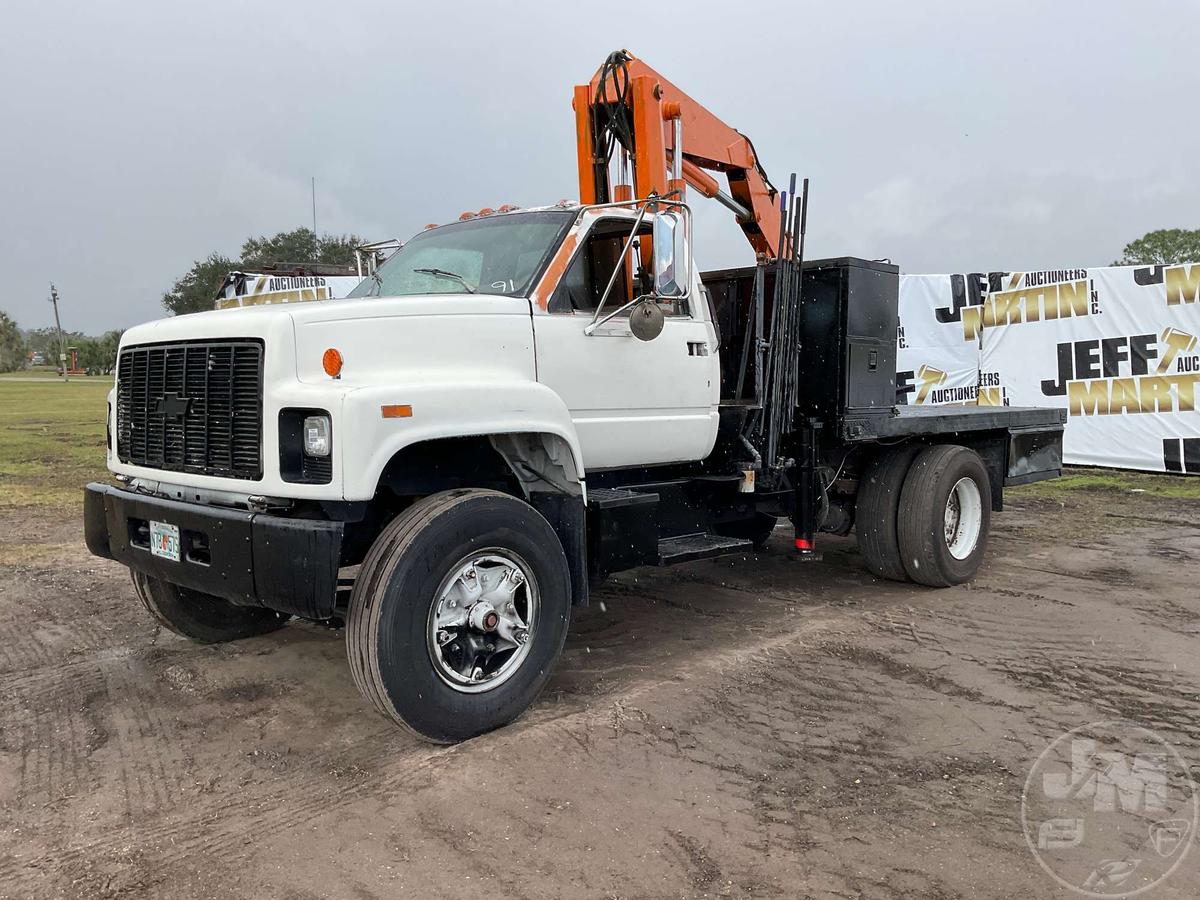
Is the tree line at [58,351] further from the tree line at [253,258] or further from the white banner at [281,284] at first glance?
the white banner at [281,284]

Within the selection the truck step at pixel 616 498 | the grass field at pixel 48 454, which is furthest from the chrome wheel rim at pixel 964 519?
the grass field at pixel 48 454

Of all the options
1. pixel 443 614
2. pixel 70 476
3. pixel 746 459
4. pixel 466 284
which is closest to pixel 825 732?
pixel 443 614

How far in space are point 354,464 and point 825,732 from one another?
7.49ft

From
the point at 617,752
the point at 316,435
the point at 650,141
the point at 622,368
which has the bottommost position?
the point at 617,752

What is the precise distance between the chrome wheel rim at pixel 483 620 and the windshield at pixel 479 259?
4.54ft

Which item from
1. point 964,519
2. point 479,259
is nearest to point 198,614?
point 479,259

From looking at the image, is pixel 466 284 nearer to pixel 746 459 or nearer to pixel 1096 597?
pixel 746 459

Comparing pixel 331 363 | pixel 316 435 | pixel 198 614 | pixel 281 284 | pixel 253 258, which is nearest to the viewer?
pixel 316 435

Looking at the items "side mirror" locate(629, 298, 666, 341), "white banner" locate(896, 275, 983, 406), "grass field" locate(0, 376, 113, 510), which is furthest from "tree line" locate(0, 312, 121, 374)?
"side mirror" locate(629, 298, 666, 341)

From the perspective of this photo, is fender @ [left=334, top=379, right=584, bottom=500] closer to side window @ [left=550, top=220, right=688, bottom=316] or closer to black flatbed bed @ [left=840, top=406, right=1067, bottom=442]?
side window @ [left=550, top=220, right=688, bottom=316]

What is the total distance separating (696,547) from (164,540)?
9.06 ft

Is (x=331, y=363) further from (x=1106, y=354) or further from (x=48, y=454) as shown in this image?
(x=48, y=454)

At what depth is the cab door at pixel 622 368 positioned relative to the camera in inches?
185

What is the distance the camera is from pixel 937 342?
592 inches
